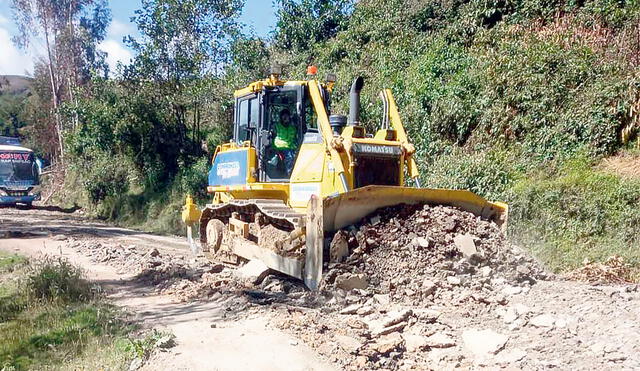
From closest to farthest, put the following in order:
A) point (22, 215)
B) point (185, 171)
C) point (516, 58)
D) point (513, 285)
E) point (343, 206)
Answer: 1. point (513, 285)
2. point (343, 206)
3. point (516, 58)
4. point (185, 171)
5. point (22, 215)

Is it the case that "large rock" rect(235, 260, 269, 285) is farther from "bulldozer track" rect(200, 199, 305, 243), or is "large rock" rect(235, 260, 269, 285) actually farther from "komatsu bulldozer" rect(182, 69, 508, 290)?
"bulldozer track" rect(200, 199, 305, 243)

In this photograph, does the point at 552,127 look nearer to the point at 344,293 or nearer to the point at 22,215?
the point at 344,293

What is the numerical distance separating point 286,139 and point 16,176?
21374 mm

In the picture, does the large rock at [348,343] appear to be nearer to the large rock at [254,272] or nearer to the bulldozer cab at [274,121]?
the large rock at [254,272]

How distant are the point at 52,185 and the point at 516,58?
28044 millimetres

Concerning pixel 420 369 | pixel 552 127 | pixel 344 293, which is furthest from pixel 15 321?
pixel 552 127

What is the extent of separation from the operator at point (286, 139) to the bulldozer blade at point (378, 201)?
2140 millimetres

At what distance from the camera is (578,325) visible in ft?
18.2

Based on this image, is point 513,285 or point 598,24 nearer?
point 513,285

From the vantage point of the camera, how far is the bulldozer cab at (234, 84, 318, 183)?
911 cm

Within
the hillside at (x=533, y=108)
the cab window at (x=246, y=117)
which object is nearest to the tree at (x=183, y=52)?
the hillside at (x=533, y=108)

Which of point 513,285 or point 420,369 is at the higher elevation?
point 513,285

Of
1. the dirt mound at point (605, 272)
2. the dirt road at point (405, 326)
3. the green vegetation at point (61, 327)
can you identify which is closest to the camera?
the dirt road at point (405, 326)

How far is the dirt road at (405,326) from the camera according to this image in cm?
529
